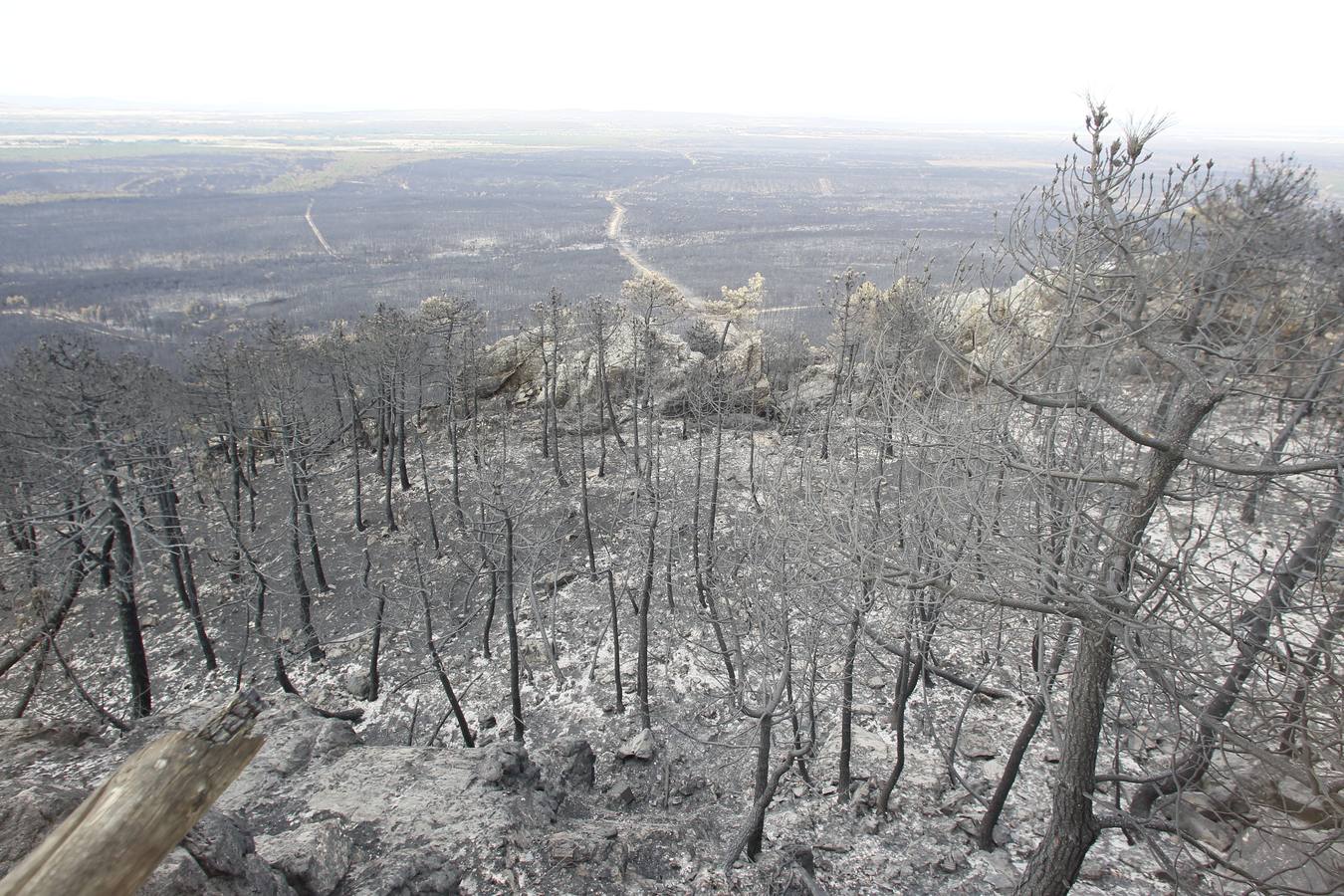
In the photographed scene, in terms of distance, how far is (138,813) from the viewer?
13.1 feet

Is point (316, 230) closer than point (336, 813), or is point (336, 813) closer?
point (336, 813)

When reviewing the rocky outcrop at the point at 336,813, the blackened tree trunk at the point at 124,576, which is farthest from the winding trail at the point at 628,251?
the rocky outcrop at the point at 336,813

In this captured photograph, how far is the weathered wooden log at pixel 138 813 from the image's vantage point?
3.67m

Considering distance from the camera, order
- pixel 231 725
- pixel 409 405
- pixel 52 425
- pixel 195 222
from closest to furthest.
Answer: pixel 231 725
pixel 52 425
pixel 409 405
pixel 195 222

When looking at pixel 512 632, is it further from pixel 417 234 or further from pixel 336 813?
pixel 417 234

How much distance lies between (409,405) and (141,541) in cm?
975

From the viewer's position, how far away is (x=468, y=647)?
735 inches

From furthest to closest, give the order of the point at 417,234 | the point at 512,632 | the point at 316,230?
1. the point at 316,230
2. the point at 417,234
3. the point at 512,632

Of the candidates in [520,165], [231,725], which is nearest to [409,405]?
[231,725]

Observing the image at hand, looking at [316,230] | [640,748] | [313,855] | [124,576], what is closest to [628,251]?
[316,230]

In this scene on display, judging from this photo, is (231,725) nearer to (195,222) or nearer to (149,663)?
(149,663)

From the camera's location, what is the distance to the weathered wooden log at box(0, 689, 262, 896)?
12.1 ft

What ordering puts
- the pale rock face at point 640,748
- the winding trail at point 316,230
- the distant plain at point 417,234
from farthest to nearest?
the winding trail at point 316,230
the distant plain at point 417,234
the pale rock face at point 640,748

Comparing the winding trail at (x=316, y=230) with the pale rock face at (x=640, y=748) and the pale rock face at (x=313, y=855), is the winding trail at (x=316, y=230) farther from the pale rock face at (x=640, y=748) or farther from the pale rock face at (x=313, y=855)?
the pale rock face at (x=313, y=855)
